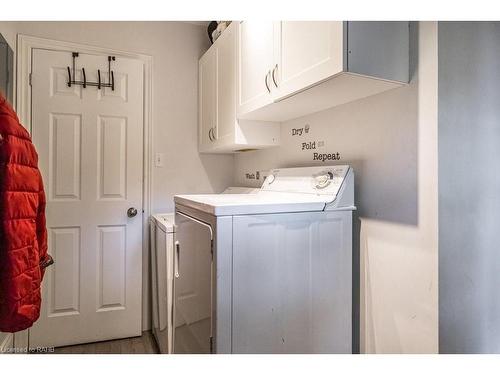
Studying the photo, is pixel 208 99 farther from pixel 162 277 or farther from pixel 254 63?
pixel 162 277

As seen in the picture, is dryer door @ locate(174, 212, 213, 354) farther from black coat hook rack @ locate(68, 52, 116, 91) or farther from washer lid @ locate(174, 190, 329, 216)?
black coat hook rack @ locate(68, 52, 116, 91)

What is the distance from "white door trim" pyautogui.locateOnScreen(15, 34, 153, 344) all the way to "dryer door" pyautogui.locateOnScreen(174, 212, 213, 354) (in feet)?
2.91

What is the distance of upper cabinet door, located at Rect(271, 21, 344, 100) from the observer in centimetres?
109

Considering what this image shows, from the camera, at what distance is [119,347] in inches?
87.4

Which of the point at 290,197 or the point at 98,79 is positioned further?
the point at 98,79

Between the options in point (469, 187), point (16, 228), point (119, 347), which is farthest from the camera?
point (119, 347)

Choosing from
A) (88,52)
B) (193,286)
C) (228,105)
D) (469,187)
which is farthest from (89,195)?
(469,187)

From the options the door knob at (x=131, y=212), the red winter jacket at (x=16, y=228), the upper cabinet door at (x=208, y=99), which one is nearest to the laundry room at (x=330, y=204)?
the red winter jacket at (x=16, y=228)

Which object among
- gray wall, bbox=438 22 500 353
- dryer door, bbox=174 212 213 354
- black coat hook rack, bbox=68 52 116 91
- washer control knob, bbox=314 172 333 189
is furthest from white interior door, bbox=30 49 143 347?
gray wall, bbox=438 22 500 353

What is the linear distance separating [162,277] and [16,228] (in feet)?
3.51

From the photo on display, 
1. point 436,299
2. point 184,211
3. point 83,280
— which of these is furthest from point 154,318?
point 436,299

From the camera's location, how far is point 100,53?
2.29 meters
